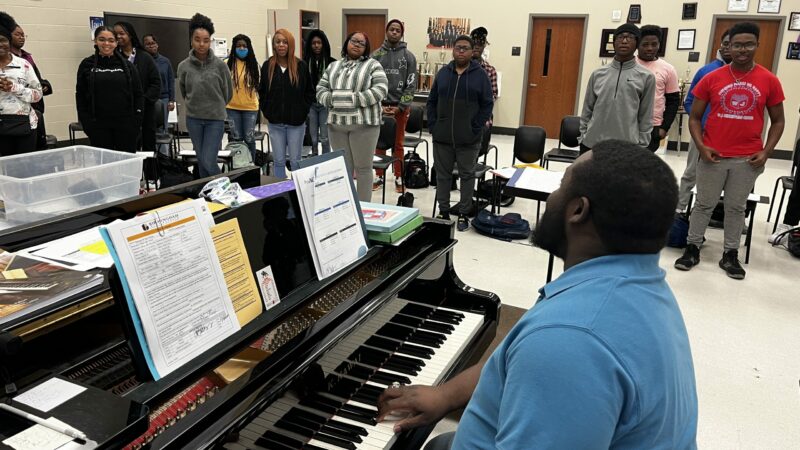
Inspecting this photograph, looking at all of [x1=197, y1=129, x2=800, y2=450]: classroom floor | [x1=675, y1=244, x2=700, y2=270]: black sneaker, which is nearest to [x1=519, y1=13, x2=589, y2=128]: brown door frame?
[x1=197, y1=129, x2=800, y2=450]: classroom floor

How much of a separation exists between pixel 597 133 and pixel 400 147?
2.24 m

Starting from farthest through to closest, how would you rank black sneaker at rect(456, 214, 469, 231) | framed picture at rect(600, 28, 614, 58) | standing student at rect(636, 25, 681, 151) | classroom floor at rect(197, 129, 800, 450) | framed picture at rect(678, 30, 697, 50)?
framed picture at rect(600, 28, 614, 58) → framed picture at rect(678, 30, 697, 50) → standing student at rect(636, 25, 681, 151) → black sneaker at rect(456, 214, 469, 231) → classroom floor at rect(197, 129, 800, 450)

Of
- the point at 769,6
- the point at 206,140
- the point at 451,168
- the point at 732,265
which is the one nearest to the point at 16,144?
the point at 206,140

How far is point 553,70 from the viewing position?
1003 centimetres

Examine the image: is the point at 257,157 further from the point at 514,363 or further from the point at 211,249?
the point at 514,363

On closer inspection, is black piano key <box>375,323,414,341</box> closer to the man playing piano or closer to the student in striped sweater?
the man playing piano

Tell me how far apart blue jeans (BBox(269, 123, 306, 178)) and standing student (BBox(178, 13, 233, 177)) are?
549 millimetres

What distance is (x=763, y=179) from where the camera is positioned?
24.1 feet

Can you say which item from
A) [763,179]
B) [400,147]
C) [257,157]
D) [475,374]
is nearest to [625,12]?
[763,179]

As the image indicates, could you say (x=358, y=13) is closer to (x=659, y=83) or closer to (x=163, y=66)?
(x=163, y=66)

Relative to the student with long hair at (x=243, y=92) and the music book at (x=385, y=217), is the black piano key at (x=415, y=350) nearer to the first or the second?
the music book at (x=385, y=217)

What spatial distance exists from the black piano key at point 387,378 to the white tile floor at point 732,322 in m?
1.01

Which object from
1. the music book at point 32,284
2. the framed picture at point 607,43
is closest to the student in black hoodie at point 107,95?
the music book at point 32,284

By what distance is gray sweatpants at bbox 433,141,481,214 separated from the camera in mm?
4977
